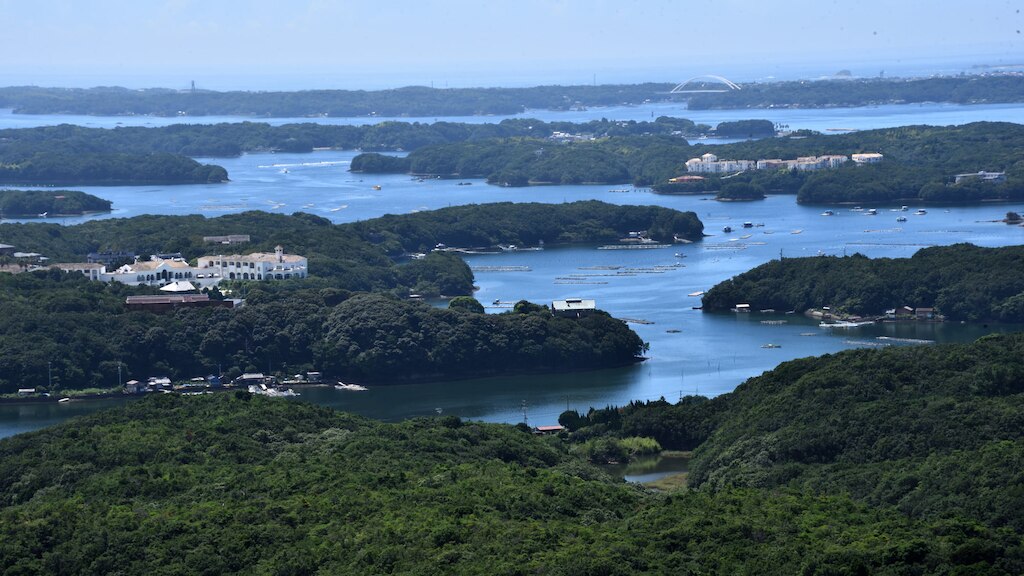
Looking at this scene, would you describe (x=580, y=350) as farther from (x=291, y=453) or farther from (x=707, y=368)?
(x=291, y=453)

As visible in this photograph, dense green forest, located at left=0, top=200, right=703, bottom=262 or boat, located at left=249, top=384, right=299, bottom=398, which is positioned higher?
dense green forest, located at left=0, top=200, right=703, bottom=262

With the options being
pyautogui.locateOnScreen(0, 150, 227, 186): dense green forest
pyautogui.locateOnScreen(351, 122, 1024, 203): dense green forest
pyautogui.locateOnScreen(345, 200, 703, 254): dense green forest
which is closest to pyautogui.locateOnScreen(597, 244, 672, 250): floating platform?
pyautogui.locateOnScreen(345, 200, 703, 254): dense green forest

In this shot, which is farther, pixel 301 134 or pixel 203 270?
pixel 301 134

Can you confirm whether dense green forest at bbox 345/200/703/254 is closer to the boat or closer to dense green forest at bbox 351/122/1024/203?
dense green forest at bbox 351/122/1024/203

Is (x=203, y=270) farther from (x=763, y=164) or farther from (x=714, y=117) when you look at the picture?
(x=714, y=117)

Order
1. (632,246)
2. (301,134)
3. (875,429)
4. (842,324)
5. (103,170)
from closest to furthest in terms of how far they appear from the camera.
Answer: (875,429)
(842,324)
(632,246)
(103,170)
(301,134)

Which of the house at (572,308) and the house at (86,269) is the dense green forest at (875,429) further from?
the house at (86,269)

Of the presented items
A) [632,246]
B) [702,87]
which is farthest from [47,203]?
[702,87]
